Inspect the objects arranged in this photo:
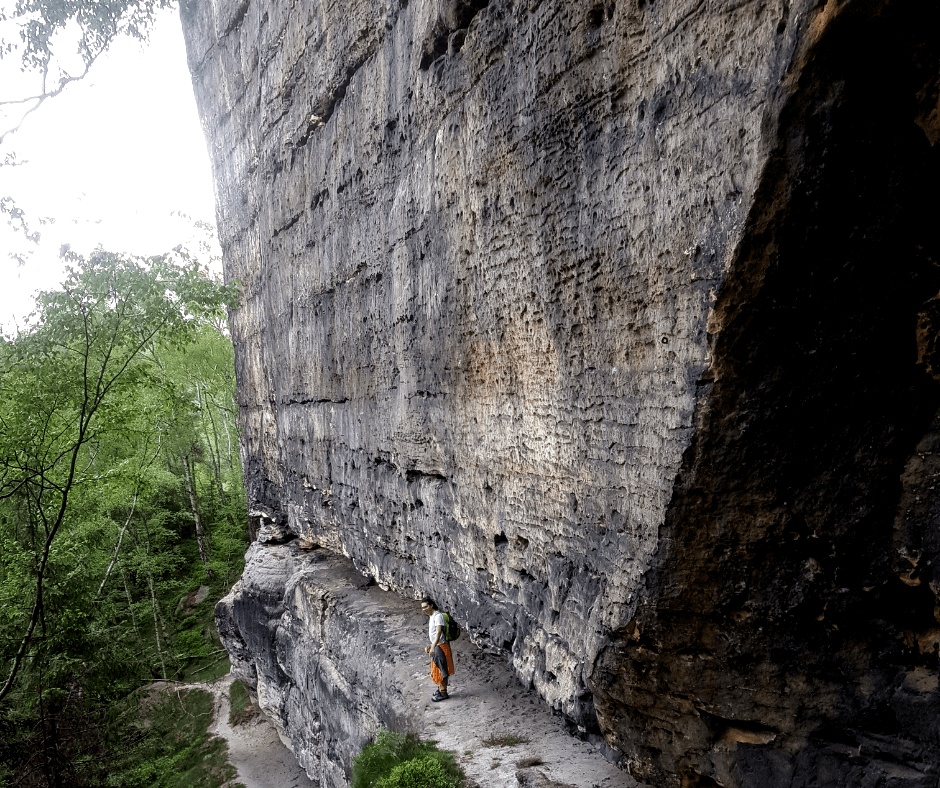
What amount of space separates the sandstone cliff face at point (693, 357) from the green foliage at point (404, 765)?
1.10 meters

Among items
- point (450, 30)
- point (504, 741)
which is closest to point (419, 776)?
point (504, 741)

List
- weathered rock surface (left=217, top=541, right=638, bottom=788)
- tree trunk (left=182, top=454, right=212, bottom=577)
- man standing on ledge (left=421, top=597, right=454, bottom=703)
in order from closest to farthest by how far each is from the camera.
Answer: weathered rock surface (left=217, top=541, right=638, bottom=788), man standing on ledge (left=421, top=597, right=454, bottom=703), tree trunk (left=182, top=454, right=212, bottom=577)

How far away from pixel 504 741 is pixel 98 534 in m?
14.2

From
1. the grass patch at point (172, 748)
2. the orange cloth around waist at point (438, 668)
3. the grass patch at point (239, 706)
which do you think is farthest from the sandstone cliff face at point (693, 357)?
the grass patch at point (239, 706)

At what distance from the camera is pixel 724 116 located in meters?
3.83

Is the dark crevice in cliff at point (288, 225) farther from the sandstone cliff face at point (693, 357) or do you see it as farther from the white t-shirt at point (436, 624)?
the white t-shirt at point (436, 624)

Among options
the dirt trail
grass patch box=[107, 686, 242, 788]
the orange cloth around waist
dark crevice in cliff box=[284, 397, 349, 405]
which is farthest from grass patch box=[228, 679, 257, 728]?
the orange cloth around waist

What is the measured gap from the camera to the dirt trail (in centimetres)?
1109

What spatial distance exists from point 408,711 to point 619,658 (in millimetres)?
3096

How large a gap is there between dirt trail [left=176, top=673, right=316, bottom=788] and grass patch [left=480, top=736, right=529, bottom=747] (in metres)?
6.24

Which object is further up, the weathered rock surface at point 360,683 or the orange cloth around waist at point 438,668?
the orange cloth around waist at point 438,668

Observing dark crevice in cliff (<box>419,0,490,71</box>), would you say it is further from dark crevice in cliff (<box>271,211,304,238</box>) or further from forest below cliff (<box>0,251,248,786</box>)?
forest below cliff (<box>0,251,248,786</box>)

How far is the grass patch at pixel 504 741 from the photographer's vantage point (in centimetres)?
578

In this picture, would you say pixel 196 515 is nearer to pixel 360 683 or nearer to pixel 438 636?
pixel 360 683
